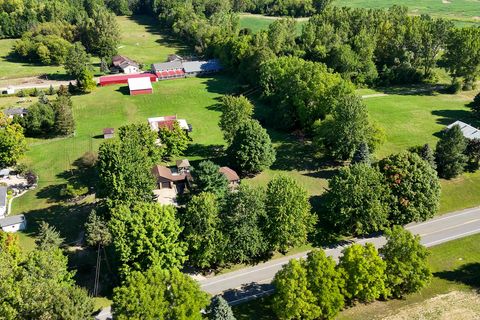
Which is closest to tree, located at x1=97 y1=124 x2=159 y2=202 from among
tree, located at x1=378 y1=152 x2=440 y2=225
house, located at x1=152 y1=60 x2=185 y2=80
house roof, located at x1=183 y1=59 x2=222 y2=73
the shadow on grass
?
tree, located at x1=378 y1=152 x2=440 y2=225

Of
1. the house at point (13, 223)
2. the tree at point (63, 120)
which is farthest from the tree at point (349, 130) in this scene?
the tree at point (63, 120)

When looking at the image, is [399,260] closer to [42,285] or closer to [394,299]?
[394,299]

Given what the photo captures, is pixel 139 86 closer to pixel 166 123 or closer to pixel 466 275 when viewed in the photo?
pixel 166 123

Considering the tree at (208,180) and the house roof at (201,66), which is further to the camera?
the house roof at (201,66)

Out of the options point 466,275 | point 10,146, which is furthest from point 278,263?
point 10,146

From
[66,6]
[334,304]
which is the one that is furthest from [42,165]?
[66,6]

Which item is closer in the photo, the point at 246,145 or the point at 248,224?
the point at 248,224

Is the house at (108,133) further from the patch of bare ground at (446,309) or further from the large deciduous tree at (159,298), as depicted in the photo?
the patch of bare ground at (446,309)
